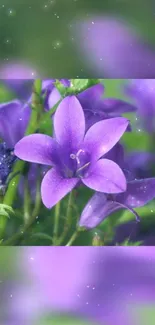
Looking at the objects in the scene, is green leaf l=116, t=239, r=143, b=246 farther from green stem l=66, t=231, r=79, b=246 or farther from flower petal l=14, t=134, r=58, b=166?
flower petal l=14, t=134, r=58, b=166

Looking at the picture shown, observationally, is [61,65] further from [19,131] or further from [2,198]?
[2,198]

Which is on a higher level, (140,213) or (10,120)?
(10,120)

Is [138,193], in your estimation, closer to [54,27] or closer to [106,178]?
[106,178]

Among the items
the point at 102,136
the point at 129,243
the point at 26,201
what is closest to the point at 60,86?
the point at 102,136

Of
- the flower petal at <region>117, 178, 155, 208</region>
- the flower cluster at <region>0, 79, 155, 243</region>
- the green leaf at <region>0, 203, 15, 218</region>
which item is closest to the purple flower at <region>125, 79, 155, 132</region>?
the flower cluster at <region>0, 79, 155, 243</region>

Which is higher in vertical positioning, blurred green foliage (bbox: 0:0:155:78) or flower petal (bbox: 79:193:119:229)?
blurred green foliage (bbox: 0:0:155:78)

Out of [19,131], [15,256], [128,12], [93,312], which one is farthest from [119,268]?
[128,12]
